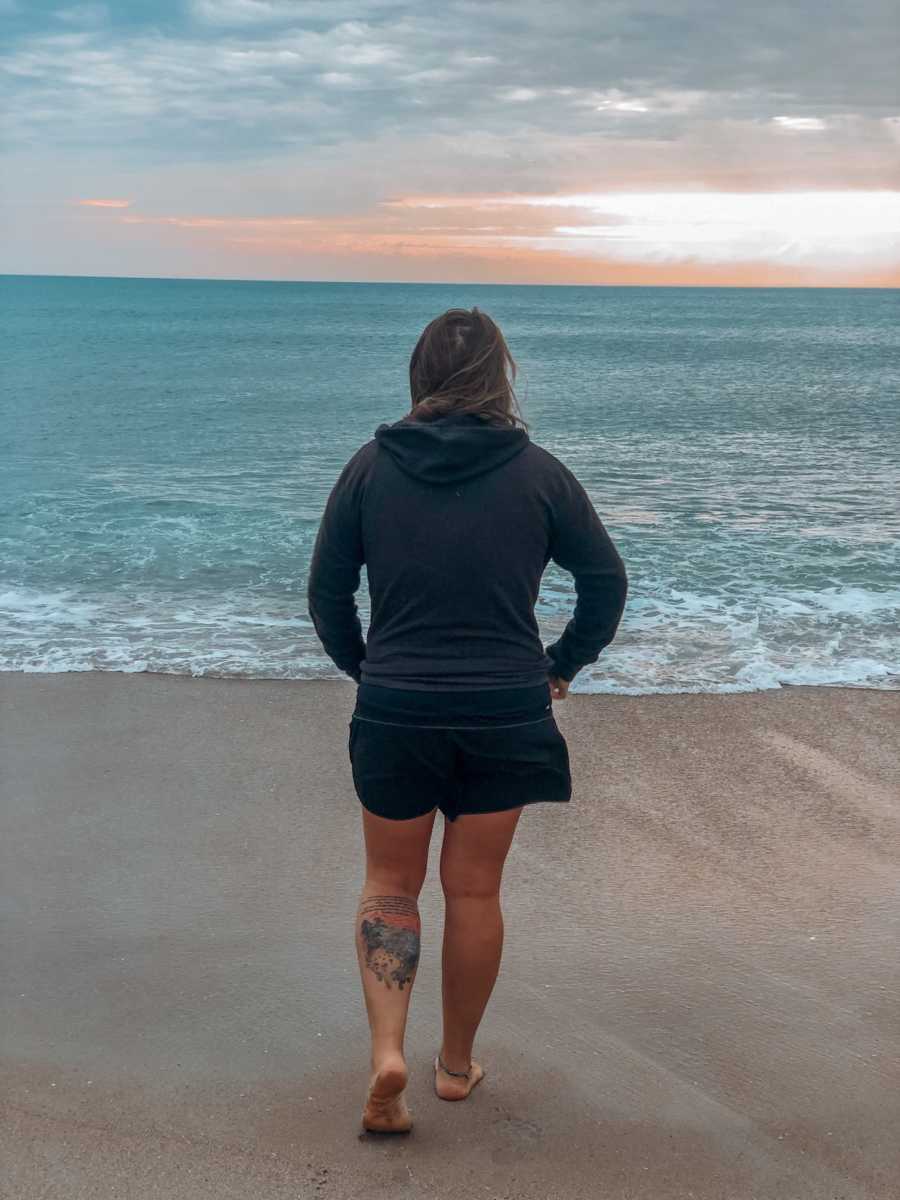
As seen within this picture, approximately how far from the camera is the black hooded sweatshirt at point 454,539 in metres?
2.34

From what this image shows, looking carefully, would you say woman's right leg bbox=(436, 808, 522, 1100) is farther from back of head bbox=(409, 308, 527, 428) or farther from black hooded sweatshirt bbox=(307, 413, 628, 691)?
back of head bbox=(409, 308, 527, 428)

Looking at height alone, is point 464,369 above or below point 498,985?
above

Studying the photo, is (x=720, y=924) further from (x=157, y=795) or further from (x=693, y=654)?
(x=693, y=654)

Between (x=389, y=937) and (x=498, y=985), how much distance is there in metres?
0.90

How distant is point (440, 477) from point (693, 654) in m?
4.97

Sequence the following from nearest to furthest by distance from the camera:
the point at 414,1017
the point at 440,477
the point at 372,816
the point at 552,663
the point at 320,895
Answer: the point at 440,477 < the point at 372,816 < the point at 552,663 < the point at 414,1017 < the point at 320,895

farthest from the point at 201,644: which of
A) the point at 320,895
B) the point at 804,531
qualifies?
the point at 804,531

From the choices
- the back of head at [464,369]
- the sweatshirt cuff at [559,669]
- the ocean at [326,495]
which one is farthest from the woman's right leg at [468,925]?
the ocean at [326,495]

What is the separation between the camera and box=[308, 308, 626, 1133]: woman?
7.69ft

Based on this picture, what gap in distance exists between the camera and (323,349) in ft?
181

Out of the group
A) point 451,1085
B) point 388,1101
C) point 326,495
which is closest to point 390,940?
point 388,1101

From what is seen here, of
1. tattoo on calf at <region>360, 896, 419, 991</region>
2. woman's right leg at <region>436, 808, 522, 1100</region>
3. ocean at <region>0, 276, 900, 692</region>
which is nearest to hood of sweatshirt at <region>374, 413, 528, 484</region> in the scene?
woman's right leg at <region>436, 808, 522, 1100</region>

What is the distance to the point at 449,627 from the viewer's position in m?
2.35

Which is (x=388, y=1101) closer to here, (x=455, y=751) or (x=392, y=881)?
(x=392, y=881)
